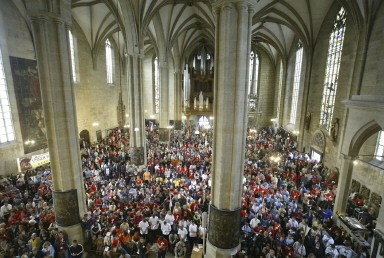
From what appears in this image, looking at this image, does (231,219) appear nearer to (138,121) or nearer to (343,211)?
(343,211)

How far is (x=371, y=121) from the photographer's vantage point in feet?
26.0

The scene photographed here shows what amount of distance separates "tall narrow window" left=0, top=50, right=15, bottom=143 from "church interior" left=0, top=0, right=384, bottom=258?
8 cm

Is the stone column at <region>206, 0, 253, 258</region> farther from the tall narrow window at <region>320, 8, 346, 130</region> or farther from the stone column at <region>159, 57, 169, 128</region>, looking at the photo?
the stone column at <region>159, 57, 169, 128</region>

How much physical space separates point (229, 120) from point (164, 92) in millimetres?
16534

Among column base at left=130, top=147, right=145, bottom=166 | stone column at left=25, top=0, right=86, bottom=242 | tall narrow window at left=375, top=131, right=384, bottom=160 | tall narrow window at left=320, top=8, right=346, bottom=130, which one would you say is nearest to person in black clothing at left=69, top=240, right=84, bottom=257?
stone column at left=25, top=0, right=86, bottom=242

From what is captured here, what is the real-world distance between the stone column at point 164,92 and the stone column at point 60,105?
13.3 meters

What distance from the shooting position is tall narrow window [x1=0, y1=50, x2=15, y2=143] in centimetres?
1320

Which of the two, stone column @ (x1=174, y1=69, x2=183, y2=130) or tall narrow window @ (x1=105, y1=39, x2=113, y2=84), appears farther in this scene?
stone column @ (x1=174, y1=69, x2=183, y2=130)

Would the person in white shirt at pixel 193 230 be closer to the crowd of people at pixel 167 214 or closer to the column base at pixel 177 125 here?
the crowd of people at pixel 167 214

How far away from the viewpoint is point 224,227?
7.44 m

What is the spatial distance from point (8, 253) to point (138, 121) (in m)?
9.88

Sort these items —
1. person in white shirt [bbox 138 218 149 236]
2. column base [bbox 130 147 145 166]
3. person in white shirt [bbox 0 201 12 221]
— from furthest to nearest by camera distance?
column base [bbox 130 147 145 166]
person in white shirt [bbox 0 201 12 221]
person in white shirt [bbox 138 218 149 236]

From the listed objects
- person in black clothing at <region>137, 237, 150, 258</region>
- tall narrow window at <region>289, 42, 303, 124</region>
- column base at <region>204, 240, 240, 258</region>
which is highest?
tall narrow window at <region>289, 42, 303, 124</region>

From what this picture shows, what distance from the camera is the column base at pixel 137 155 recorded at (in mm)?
15680
